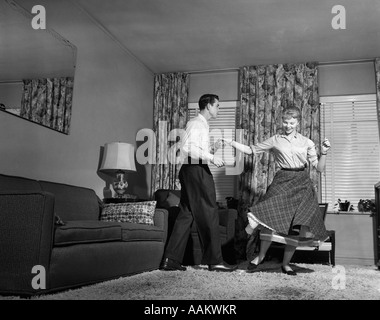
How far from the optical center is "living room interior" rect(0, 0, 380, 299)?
4.25m

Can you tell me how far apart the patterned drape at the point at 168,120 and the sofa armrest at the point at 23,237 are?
4117 mm

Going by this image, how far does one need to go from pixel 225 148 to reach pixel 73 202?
3201 millimetres

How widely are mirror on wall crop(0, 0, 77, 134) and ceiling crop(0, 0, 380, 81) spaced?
0.01 metres

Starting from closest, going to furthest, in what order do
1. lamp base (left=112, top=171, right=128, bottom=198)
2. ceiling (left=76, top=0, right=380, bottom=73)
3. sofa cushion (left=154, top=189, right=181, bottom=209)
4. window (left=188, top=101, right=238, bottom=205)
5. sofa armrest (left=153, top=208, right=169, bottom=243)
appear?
sofa armrest (left=153, top=208, right=169, bottom=243) → ceiling (left=76, top=0, right=380, bottom=73) → lamp base (left=112, top=171, right=128, bottom=198) → sofa cushion (left=154, top=189, right=181, bottom=209) → window (left=188, top=101, right=238, bottom=205)

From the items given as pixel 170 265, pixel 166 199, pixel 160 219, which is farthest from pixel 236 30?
pixel 170 265

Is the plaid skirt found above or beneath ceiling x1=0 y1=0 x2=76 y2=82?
beneath

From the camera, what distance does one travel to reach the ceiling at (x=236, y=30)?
468cm

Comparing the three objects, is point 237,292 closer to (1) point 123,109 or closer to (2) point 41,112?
(2) point 41,112

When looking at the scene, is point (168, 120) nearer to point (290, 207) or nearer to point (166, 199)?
point (166, 199)

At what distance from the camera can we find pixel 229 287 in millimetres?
2799

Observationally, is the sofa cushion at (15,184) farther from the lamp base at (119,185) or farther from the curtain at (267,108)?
the curtain at (267,108)

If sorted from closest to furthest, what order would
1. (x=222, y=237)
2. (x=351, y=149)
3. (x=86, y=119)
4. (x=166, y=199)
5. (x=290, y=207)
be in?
(x=290, y=207) → (x=222, y=237) → (x=86, y=119) → (x=166, y=199) → (x=351, y=149)

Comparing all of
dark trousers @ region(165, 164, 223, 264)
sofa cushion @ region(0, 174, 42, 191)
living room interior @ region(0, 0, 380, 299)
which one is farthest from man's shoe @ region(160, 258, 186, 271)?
living room interior @ region(0, 0, 380, 299)

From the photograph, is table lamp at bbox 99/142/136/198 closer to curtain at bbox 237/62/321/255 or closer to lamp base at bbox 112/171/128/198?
lamp base at bbox 112/171/128/198
